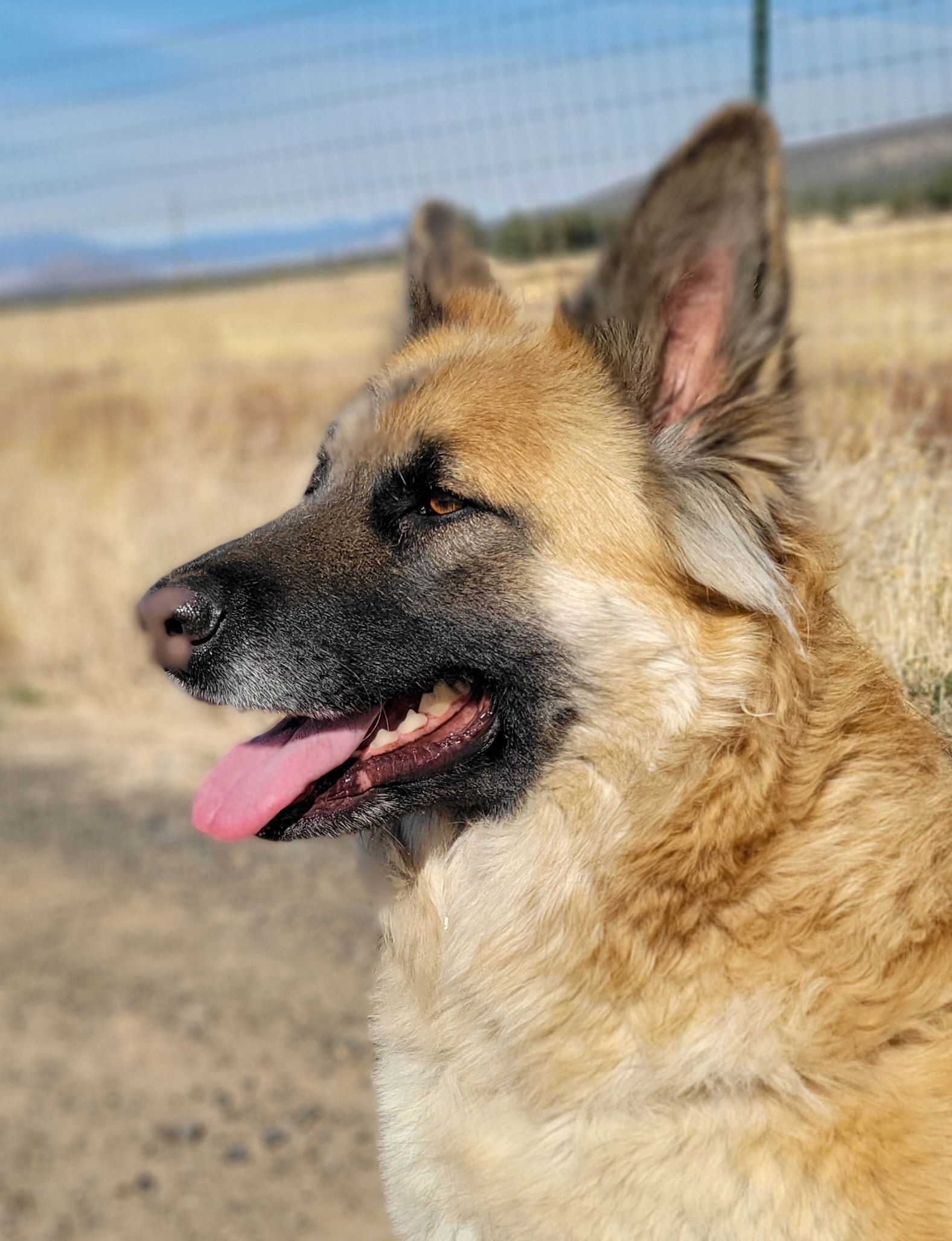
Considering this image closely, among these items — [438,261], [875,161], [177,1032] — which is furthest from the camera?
[875,161]

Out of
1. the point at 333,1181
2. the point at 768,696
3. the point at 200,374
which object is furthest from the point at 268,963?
the point at 200,374

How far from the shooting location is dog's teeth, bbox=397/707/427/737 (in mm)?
2451

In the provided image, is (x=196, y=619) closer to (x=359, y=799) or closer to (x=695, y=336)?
(x=359, y=799)

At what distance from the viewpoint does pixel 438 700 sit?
2457 mm

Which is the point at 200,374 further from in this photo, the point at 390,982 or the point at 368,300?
the point at 368,300

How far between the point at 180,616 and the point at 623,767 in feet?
3.03

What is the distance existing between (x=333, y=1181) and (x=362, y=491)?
2.23 metres

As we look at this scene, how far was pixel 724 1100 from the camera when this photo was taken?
2047mm

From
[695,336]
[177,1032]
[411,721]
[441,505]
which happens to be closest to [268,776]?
[411,721]

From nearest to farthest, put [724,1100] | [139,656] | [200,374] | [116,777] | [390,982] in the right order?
[724,1100], [390,982], [116,777], [139,656], [200,374]

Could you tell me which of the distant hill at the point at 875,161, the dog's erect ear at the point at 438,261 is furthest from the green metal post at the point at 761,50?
the dog's erect ear at the point at 438,261

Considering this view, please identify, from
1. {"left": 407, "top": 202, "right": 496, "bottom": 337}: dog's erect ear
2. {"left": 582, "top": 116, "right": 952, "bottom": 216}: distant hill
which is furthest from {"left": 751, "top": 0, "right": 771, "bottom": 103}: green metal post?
{"left": 407, "top": 202, "right": 496, "bottom": 337}: dog's erect ear

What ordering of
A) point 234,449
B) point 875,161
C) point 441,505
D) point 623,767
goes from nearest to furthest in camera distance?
1. point 623,767
2. point 441,505
3. point 875,161
4. point 234,449

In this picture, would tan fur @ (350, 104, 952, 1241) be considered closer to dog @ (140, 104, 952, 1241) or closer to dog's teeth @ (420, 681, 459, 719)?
dog @ (140, 104, 952, 1241)
